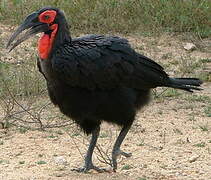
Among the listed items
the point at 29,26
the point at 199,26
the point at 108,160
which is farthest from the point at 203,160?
the point at 199,26

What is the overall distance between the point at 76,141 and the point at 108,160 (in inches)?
25.3

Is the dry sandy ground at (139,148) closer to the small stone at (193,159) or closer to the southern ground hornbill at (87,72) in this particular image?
the small stone at (193,159)

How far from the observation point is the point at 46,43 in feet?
16.0

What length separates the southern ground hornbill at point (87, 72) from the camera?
15.8 feet

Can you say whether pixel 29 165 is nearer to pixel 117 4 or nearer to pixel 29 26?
pixel 29 26

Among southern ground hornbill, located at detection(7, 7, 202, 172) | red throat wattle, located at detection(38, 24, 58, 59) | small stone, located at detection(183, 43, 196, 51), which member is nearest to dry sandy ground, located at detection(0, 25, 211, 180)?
southern ground hornbill, located at detection(7, 7, 202, 172)

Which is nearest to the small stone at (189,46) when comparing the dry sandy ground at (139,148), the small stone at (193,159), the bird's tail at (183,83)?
the dry sandy ground at (139,148)

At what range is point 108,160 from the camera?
17.5ft

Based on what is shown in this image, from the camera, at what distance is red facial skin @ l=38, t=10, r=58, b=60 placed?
15.9ft

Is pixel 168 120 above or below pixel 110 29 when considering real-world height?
below

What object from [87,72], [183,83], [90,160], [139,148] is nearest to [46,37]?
[87,72]

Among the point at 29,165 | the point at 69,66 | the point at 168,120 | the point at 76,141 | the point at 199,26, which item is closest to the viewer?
the point at 69,66

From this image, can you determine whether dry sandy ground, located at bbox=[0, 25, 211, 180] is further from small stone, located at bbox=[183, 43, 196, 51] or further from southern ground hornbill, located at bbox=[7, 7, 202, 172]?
small stone, located at bbox=[183, 43, 196, 51]

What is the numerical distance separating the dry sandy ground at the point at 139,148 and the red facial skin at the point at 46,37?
95cm
